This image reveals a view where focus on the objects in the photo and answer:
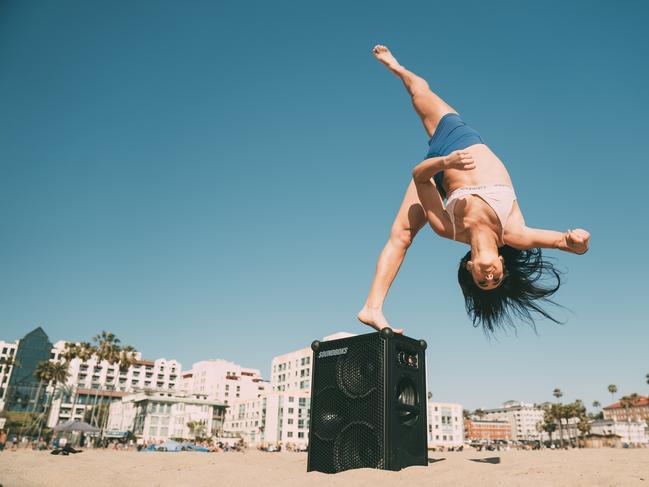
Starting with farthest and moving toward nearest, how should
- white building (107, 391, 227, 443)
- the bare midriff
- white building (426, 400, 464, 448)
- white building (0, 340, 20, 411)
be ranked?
white building (426, 400, 464, 448) → white building (0, 340, 20, 411) → white building (107, 391, 227, 443) → the bare midriff

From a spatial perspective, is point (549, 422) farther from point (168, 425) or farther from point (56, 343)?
point (56, 343)

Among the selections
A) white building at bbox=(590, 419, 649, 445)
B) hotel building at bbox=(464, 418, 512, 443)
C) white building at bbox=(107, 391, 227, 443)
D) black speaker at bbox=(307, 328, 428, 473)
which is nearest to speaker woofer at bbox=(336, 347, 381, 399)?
black speaker at bbox=(307, 328, 428, 473)

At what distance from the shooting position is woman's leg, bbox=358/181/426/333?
184 inches

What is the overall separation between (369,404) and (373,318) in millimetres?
988

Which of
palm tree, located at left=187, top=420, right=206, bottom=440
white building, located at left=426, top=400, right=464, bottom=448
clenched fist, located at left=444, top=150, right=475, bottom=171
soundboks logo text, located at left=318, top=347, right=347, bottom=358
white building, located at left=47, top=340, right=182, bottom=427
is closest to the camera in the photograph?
clenched fist, located at left=444, top=150, right=475, bottom=171

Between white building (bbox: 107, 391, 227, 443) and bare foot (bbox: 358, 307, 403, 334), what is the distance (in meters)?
71.9

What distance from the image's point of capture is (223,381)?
100125 mm

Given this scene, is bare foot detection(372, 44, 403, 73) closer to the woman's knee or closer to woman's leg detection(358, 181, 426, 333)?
woman's leg detection(358, 181, 426, 333)

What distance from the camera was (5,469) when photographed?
5055 mm

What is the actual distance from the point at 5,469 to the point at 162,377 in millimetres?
109635

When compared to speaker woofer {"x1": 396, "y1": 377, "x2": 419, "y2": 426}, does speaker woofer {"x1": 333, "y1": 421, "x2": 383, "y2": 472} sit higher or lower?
lower

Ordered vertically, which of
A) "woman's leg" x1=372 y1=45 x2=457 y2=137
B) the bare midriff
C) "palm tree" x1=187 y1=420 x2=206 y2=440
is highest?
"woman's leg" x1=372 y1=45 x2=457 y2=137

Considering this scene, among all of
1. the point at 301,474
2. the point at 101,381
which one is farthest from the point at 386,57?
the point at 101,381

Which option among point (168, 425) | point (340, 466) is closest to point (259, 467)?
point (340, 466)
